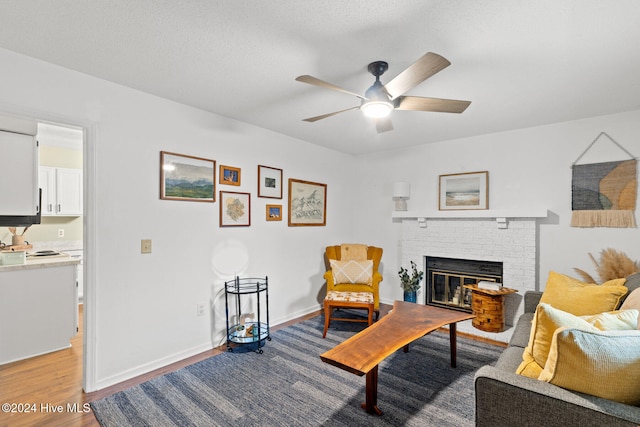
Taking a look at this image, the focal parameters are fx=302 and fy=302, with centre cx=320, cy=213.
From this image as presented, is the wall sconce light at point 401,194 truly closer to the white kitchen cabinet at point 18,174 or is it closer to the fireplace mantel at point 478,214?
the fireplace mantel at point 478,214

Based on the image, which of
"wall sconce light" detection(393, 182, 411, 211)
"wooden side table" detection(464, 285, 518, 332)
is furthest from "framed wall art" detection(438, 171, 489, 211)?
"wooden side table" detection(464, 285, 518, 332)

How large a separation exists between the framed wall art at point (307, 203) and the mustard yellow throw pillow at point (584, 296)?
2.70m

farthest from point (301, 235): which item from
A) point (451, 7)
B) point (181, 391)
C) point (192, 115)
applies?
point (451, 7)

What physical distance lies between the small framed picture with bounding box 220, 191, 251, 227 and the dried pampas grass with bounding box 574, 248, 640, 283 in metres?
3.61

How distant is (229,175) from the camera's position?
3.18 metres

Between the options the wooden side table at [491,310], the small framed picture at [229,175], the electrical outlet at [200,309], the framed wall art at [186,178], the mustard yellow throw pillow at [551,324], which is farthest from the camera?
the wooden side table at [491,310]

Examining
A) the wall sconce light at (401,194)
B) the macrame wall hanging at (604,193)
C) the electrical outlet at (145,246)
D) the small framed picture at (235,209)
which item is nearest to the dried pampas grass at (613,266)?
the macrame wall hanging at (604,193)

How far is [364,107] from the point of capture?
6.55 ft

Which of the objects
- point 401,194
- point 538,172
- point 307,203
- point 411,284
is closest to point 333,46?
point 307,203

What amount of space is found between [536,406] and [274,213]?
9.79 ft

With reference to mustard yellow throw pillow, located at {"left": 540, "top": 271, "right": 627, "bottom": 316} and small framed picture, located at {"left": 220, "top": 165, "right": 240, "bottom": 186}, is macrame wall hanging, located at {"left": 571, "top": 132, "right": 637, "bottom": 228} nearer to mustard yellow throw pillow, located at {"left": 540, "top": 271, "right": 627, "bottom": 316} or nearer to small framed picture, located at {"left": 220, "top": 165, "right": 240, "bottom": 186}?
mustard yellow throw pillow, located at {"left": 540, "top": 271, "right": 627, "bottom": 316}

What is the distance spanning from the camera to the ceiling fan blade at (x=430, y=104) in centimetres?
197

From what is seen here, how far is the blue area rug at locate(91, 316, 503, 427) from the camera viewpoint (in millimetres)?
1972

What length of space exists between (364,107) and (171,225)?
1964 millimetres
